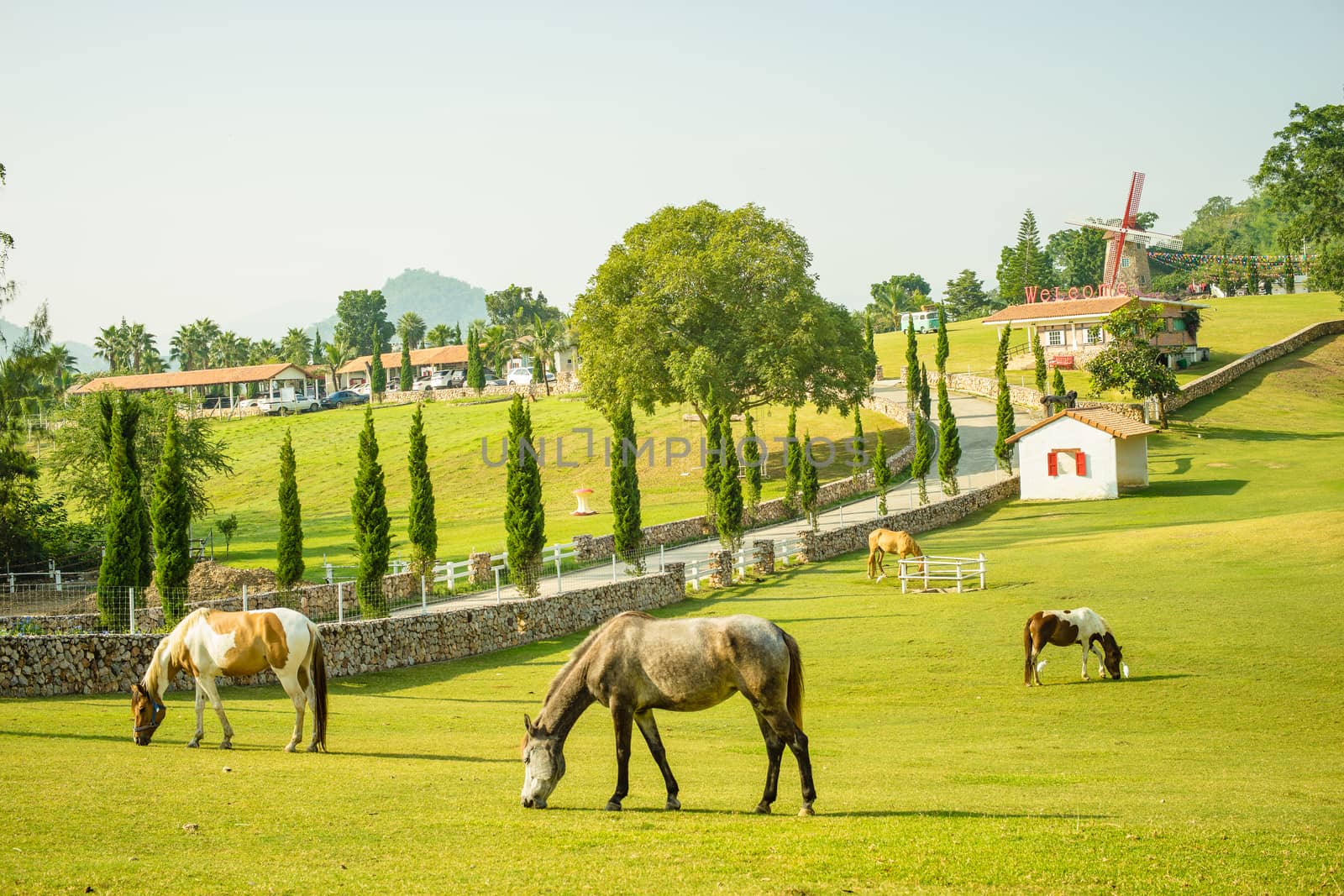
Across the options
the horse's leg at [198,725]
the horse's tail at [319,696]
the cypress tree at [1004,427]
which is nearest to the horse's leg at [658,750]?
the horse's tail at [319,696]

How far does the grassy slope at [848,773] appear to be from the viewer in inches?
317

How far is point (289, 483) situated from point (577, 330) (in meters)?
31.3

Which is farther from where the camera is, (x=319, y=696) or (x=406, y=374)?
(x=406, y=374)

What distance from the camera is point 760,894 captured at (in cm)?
748

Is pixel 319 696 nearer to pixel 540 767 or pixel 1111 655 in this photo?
pixel 540 767

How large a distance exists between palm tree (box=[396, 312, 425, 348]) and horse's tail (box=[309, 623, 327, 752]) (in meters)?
131

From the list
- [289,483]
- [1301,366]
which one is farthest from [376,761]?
[1301,366]

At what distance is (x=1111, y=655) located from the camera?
20.1 metres

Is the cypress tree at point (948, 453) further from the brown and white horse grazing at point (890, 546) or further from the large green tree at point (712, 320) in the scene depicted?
the brown and white horse grazing at point (890, 546)

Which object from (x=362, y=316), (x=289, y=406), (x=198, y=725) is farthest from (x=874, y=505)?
(x=362, y=316)

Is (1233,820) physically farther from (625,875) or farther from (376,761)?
(376,761)

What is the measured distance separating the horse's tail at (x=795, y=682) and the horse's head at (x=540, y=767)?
210 centimetres

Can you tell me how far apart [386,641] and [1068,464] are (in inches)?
1299

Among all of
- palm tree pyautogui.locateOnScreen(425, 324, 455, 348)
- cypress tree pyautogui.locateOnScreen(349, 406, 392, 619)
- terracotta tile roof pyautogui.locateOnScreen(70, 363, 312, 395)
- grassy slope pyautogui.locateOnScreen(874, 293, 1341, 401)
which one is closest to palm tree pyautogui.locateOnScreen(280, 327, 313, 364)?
palm tree pyautogui.locateOnScreen(425, 324, 455, 348)
